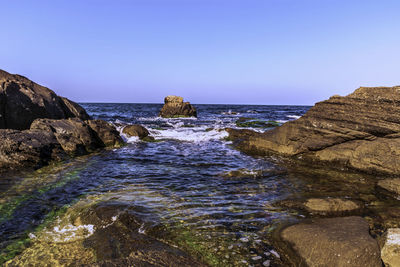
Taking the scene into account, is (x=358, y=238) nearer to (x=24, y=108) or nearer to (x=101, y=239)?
(x=101, y=239)

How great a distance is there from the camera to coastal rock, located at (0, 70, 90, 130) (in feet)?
42.5

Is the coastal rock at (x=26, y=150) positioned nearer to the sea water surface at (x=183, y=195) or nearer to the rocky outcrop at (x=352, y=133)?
the sea water surface at (x=183, y=195)

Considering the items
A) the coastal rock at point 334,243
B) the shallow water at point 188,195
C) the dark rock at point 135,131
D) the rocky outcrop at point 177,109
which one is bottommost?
the shallow water at point 188,195

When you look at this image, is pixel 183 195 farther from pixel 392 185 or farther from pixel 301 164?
pixel 301 164

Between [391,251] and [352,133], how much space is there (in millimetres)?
8546

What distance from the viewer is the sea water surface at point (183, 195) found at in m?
4.63

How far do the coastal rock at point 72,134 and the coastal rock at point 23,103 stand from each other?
1.66 meters

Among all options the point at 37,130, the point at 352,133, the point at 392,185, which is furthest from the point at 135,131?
the point at 392,185

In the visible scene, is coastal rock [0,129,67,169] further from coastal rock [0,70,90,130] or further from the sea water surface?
coastal rock [0,70,90,130]

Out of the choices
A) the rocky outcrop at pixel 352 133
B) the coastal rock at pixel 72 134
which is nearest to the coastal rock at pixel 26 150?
the coastal rock at pixel 72 134

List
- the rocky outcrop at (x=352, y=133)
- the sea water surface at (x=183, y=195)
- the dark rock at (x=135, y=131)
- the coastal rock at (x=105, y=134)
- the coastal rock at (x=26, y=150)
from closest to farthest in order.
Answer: the sea water surface at (x=183, y=195) < the coastal rock at (x=26, y=150) < the rocky outcrop at (x=352, y=133) < the coastal rock at (x=105, y=134) < the dark rock at (x=135, y=131)

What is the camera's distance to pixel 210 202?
6664 millimetres

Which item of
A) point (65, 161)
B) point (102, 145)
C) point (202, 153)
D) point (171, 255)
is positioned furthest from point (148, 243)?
point (102, 145)

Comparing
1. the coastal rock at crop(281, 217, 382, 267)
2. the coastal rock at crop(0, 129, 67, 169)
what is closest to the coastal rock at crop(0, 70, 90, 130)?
the coastal rock at crop(0, 129, 67, 169)
